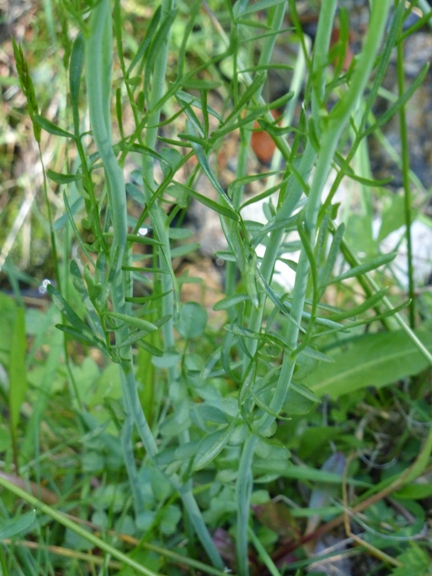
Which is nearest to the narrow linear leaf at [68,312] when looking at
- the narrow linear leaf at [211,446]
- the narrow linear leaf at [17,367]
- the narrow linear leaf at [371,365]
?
the narrow linear leaf at [211,446]

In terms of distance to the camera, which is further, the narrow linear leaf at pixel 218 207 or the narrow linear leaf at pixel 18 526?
the narrow linear leaf at pixel 18 526

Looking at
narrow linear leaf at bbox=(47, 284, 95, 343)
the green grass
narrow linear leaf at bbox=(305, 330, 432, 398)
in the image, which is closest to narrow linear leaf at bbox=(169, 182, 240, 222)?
the green grass

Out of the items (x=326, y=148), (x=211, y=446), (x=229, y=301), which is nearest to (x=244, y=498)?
(x=211, y=446)

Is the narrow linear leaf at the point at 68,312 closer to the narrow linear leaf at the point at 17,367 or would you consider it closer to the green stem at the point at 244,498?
the green stem at the point at 244,498

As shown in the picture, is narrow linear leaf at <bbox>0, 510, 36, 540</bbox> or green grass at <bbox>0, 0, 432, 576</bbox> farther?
narrow linear leaf at <bbox>0, 510, 36, 540</bbox>

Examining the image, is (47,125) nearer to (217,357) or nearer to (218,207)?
(218,207)

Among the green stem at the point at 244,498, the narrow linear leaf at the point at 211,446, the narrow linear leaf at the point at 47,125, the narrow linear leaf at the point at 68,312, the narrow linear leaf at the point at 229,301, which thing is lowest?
the green stem at the point at 244,498

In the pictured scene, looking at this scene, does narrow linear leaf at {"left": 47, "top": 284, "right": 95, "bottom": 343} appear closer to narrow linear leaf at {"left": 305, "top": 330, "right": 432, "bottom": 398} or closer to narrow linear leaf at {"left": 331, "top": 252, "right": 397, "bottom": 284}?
narrow linear leaf at {"left": 331, "top": 252, "right": 397, "bottom": 284}

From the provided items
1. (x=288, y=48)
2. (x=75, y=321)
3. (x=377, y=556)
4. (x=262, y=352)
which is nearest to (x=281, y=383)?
(x=262, y=352)

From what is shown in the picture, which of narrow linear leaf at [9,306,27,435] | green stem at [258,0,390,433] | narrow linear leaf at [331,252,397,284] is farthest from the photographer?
narrow linear leaf at [9,306,27,435]
